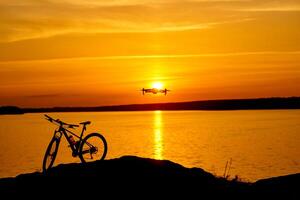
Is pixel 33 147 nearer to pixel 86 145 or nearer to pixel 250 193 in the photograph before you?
pixel 86 145

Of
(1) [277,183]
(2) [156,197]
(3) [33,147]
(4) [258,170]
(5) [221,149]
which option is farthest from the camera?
(3) [33,147]

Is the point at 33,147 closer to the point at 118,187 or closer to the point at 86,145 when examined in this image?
the point at 86,145

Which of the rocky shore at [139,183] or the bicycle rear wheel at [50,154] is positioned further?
the bicycle rear wheel at [50,154]

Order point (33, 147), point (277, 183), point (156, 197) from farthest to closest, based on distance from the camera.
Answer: point (33, 147) → point (277, 183) → point (156, 197)

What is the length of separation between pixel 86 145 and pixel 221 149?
179ft

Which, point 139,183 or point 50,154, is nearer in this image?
point 139,183

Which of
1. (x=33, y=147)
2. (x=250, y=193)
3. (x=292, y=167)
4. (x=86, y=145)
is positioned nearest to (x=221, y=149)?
(x=292, y=167)

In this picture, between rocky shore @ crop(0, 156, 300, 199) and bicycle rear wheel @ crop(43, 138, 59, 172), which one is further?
bicycle rear wheel @ crop(43, 138, 59, 172)

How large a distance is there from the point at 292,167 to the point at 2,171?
2830cm

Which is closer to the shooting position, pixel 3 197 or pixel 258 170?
pixel 3 197

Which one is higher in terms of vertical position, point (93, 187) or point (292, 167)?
point (93, 187)

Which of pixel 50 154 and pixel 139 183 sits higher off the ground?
pixel 50 154

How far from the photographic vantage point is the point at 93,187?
13.8 meters

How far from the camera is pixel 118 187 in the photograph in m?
→ 13.8
